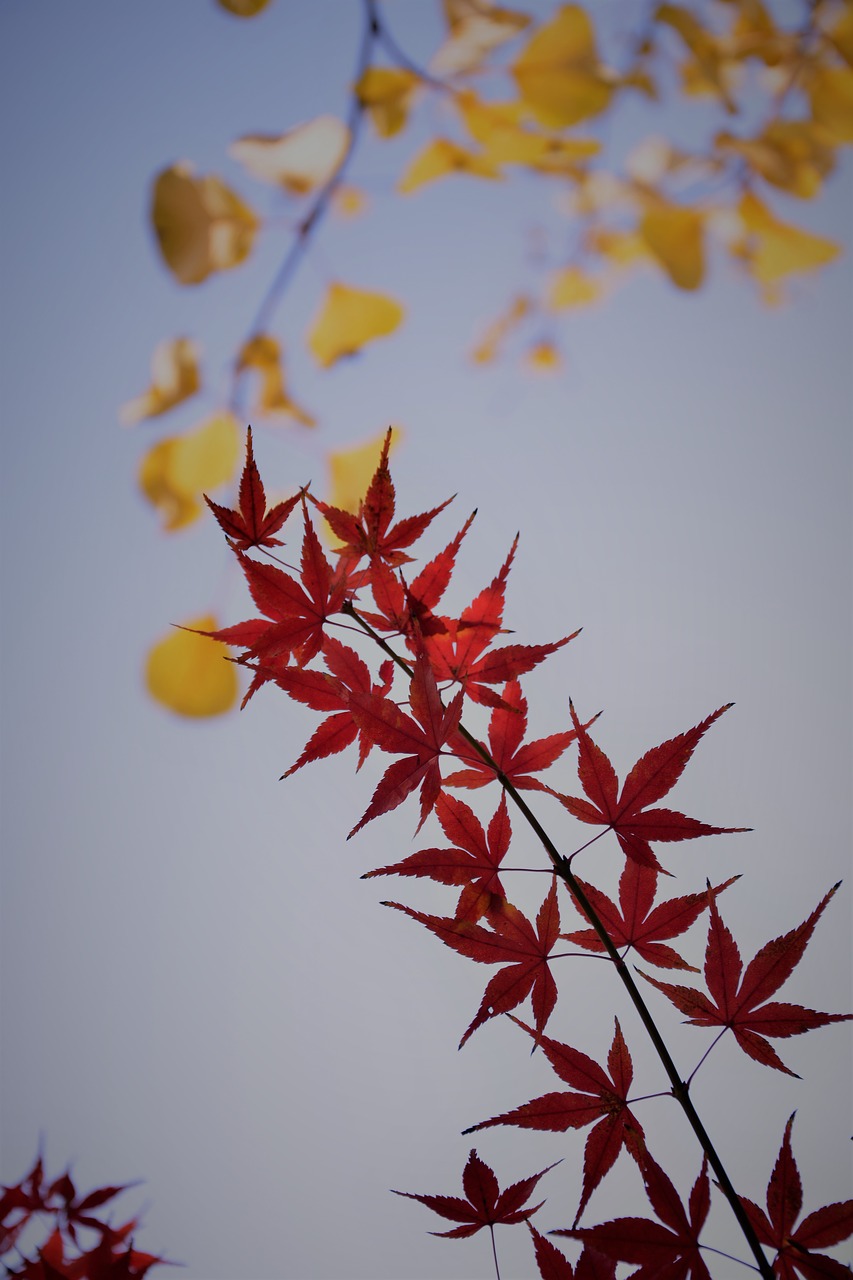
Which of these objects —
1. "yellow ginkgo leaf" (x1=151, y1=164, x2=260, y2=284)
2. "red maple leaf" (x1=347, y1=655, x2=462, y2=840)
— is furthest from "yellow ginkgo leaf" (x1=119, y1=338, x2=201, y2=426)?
"red maple leaf" (x1=347, y1=655, x2=462, y2=840)

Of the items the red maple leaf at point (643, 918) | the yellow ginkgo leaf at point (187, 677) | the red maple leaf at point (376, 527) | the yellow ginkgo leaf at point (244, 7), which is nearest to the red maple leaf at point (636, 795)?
the red maple leaf at point (643, 918)

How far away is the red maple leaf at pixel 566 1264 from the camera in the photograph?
456mm

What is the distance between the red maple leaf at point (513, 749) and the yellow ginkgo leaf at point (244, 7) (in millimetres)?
792

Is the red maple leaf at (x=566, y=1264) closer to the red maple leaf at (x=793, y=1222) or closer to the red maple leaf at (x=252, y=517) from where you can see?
the red maple leaf at (x=793, y=1222)

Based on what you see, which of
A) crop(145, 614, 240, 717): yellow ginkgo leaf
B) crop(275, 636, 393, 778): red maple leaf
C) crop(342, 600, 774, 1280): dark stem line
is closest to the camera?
crop(342, 600, 774, 1280): dark stem line

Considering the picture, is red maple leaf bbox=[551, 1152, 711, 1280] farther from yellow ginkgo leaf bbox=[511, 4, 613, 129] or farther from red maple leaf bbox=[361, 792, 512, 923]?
yellow ginkgo leaf bbox=[511, 4, 613, 129]

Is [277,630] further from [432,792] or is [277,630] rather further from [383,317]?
[383,317]

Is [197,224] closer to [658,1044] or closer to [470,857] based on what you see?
[470,857]

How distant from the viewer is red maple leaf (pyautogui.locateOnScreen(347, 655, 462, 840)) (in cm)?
45

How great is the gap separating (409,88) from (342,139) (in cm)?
10

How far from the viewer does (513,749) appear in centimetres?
57

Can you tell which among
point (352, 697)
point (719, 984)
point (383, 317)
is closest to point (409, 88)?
point (383, 317)

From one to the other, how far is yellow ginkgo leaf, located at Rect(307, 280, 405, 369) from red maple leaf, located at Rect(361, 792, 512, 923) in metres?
0.81

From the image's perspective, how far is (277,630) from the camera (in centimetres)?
53
